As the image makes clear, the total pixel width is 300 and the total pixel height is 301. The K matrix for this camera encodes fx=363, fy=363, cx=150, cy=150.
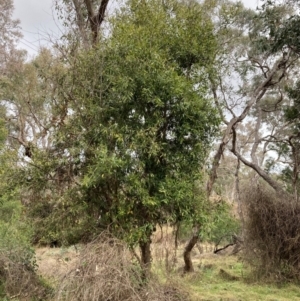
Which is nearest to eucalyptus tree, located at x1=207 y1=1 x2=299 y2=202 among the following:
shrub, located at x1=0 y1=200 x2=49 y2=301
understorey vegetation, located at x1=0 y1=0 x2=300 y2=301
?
understorey vegetation, located at x1=0 y1=0 x2=300 y2=301

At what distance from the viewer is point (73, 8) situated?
8406mm

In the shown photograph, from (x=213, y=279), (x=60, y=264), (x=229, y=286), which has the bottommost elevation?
(x=229, y=286)

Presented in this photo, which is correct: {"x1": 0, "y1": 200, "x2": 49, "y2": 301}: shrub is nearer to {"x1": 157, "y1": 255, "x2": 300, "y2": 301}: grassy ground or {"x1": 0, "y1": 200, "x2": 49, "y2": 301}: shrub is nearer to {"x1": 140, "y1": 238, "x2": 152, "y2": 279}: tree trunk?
{"x1": 140, "y1": 238, "x2": 152, "y2": 279}: tree trunk

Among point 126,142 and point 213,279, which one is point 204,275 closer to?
point 213,279

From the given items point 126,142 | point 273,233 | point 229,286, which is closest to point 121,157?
point 126,142

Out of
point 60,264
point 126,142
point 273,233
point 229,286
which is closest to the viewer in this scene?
point 126,142

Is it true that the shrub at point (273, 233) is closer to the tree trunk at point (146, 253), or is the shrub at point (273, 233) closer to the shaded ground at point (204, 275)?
the shaded ground at point (204, 275)

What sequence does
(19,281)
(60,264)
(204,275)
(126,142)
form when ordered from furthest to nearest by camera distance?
(204,275) < (19,281) < (60,264) < (126,142)

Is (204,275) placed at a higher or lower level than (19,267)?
lower

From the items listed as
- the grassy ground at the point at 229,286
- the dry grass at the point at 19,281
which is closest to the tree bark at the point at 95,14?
the dry grass at the point at 19,281

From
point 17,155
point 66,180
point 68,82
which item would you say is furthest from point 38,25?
point 66,180

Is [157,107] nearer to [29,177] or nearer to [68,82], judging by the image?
[68,82]

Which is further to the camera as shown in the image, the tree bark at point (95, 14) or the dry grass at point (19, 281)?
the tree bark at point (95, 14)

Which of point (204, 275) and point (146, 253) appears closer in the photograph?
point (146, 253)
